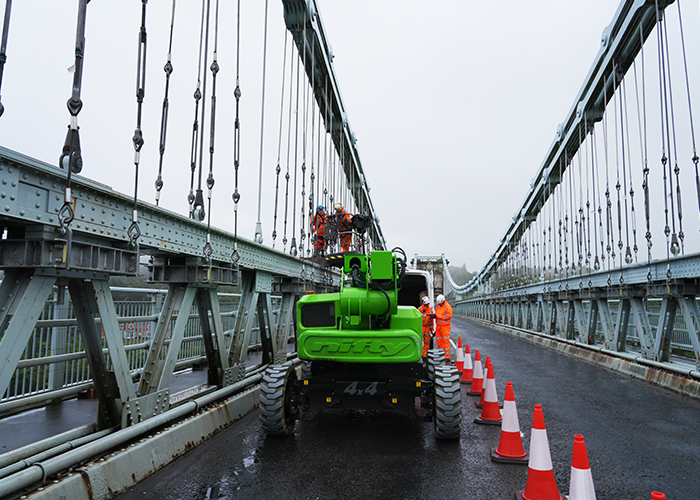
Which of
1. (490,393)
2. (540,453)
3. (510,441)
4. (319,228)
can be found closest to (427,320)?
(490,393)

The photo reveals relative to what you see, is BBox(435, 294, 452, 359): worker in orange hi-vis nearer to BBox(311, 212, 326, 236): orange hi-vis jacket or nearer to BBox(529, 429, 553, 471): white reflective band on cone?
BBox(311, 212, 326, 236): orange hi-vis jacket

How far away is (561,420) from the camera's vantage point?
680cm

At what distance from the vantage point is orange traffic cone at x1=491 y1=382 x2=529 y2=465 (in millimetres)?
4926

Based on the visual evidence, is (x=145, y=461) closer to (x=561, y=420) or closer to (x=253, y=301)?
(x=253, y=301)

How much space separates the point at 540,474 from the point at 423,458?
1.52 metres

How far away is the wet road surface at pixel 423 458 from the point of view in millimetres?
4191

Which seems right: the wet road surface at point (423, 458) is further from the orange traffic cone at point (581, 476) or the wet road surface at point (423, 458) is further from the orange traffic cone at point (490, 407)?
the orange traffic cone at point (581, 476)

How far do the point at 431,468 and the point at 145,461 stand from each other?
9.31 ft

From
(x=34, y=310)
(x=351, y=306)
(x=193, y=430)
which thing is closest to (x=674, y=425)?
(x=351, y=306)

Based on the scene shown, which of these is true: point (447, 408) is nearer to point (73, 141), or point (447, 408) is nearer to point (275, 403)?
point (275, 403)

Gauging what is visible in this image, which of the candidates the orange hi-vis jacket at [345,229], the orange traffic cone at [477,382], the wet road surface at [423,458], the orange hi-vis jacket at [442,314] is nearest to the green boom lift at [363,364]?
the wet road surface at [423,458]

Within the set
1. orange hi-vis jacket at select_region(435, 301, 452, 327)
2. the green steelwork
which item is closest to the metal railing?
the green steelwork

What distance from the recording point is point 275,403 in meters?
5.59

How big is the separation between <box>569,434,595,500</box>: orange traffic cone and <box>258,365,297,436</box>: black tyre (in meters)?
3.35
